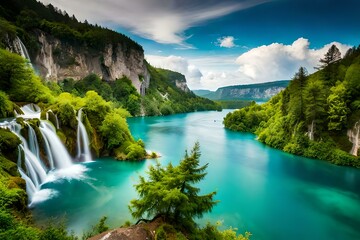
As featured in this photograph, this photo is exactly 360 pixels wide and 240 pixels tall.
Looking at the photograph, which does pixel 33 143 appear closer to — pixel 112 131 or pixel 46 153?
pixel 46 153

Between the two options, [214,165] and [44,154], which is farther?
[214,165]

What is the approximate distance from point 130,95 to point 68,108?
80336mm

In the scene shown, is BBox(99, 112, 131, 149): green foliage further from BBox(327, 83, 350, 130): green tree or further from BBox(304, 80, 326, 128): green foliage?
BBox(327, 83, 350, 130): green tree

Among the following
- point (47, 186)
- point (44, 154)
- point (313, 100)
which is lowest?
point (47, 186)

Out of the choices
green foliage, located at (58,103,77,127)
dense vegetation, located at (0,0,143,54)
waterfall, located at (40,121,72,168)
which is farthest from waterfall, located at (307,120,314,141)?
dense vegetation, located at (0,0,143,54)

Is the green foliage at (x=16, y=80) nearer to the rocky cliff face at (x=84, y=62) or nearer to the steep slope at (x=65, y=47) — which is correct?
the steep slope at (x=65, y=47)

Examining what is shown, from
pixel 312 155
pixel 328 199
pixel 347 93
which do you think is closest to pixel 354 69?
pixel 347 93

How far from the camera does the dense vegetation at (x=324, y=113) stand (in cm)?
3688

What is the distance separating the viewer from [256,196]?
76.7 feet

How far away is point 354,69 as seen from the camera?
128 ft

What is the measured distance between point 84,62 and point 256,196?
311ft

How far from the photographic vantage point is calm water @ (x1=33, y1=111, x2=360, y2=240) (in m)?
17.4

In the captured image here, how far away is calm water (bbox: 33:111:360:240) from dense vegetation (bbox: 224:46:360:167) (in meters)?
3.31

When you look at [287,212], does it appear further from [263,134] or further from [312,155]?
[263,134]
